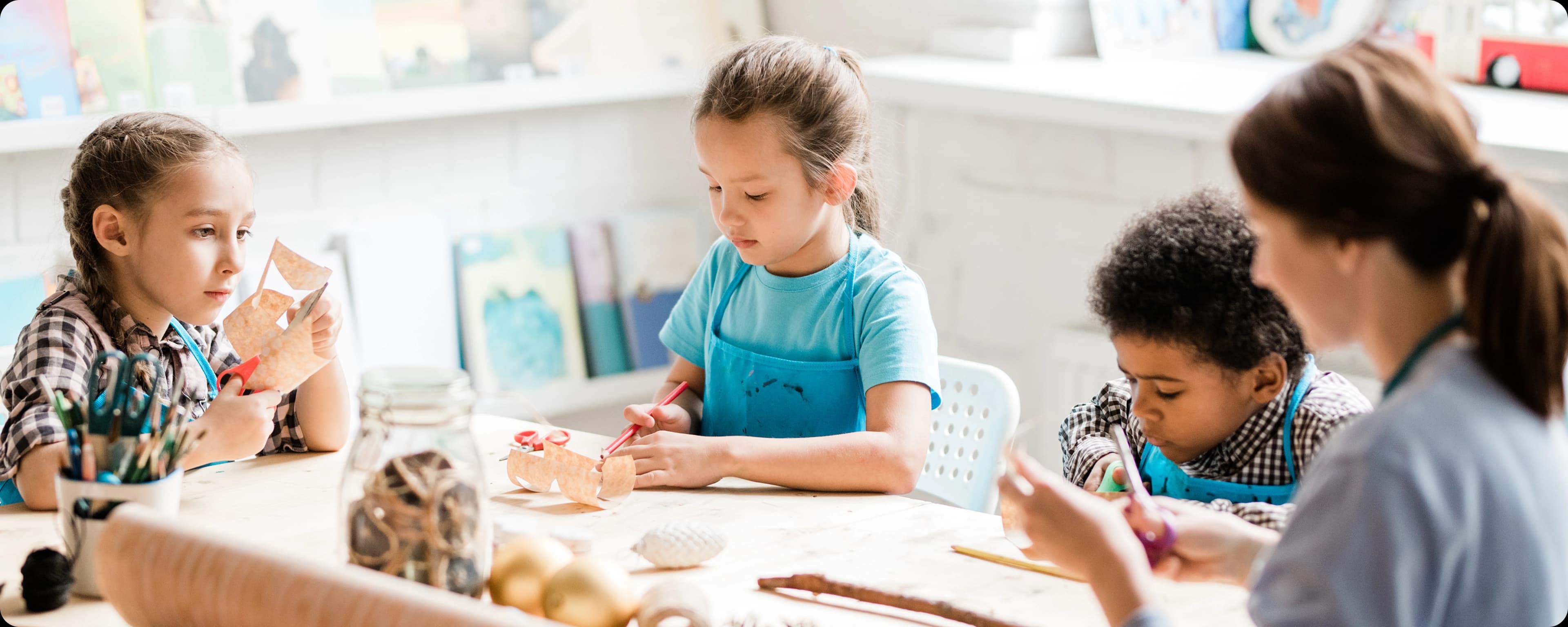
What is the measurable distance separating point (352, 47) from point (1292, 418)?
2.05m

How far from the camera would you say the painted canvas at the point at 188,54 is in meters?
2.48

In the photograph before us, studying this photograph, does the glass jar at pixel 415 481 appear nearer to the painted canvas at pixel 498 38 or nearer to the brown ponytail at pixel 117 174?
the brown ponytail at pixel 117 174

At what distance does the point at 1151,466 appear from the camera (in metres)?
1.54

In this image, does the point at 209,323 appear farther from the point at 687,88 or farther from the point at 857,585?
the point at 687,88

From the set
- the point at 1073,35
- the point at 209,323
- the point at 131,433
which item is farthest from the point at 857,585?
the point at 1073,35

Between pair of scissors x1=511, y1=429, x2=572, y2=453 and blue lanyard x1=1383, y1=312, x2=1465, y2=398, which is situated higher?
blue lanyard x1=1383, y1=312, x2=1465, y2=398

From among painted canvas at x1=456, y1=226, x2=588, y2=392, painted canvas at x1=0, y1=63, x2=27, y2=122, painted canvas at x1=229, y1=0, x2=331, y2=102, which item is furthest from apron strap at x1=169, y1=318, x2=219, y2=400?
painted canvas at x1=456, y1=226, x2=588, y2=392

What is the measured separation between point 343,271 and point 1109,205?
159 cm

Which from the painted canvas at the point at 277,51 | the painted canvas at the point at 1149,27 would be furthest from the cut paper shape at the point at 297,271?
the painted canvas at the point at 1149,27

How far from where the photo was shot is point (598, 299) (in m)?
3.16

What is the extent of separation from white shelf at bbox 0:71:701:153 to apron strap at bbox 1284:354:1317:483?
1.15m

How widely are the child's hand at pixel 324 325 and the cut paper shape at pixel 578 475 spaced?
306mm

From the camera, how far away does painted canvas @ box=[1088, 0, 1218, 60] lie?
292 cm

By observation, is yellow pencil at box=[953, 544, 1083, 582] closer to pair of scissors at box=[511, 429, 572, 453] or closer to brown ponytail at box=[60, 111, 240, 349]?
pair of scissors at box=[511, 429, 572, 453]
